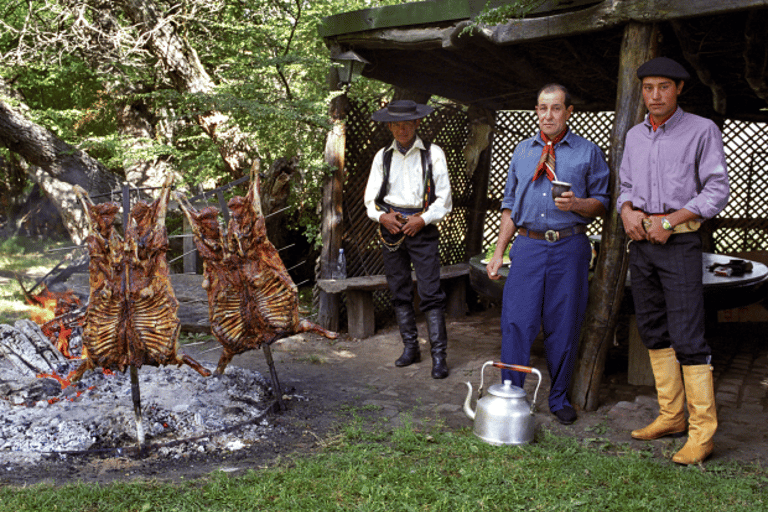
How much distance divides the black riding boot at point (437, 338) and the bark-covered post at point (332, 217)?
1.86 m

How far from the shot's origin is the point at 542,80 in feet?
22.7

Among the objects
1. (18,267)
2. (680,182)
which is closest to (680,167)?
(680,182)

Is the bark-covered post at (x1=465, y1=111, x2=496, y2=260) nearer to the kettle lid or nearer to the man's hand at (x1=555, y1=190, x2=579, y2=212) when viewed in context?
the man's hand at (x1=555, y1=190, x2=579, y2=212)

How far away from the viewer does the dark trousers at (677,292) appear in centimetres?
357

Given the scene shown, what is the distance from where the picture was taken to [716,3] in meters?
3.79

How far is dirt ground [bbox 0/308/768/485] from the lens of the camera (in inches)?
139

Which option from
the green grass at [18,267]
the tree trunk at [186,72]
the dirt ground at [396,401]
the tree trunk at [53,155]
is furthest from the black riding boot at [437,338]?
the tree trunk at [53,155]

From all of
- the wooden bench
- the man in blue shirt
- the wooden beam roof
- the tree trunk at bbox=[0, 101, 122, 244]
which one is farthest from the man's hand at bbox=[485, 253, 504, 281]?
the tree trunk at bbox=[0, 101, 122, 244]

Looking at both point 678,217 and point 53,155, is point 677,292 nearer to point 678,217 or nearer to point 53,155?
point 678,217

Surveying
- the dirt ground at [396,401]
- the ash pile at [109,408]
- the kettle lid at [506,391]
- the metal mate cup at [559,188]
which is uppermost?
the metal mate cup at [559,188]

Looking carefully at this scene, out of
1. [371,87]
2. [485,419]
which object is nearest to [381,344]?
[485,419]

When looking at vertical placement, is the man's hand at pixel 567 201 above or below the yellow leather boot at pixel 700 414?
above

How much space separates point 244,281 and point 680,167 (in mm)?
2709

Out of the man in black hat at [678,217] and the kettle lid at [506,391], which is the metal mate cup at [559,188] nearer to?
the man in black hat at [678,217]
